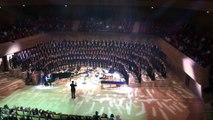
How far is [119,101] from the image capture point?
56.3 ft

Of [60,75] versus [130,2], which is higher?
[130,2]

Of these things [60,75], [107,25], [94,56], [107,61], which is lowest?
[60,75]

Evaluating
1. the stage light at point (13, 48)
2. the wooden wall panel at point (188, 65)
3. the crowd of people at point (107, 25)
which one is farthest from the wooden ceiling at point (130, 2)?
the stage light at point (13, 48)

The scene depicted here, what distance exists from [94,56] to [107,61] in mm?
1508

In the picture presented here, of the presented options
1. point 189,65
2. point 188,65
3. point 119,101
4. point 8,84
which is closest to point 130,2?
point 188,65

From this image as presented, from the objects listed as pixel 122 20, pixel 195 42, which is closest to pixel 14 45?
pixel 122 20

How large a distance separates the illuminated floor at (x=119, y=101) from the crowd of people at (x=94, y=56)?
238cm

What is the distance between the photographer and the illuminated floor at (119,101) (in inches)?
607

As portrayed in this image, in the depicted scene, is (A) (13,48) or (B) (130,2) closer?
(A) (13,48)

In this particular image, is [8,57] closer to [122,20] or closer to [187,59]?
[122,20]

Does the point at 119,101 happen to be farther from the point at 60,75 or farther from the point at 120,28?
the point at 120,28

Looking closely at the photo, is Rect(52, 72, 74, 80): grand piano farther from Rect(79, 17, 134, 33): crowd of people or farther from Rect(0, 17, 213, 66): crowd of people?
Rect(79, 17, 134, 33): crowd of people

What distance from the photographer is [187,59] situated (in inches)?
650

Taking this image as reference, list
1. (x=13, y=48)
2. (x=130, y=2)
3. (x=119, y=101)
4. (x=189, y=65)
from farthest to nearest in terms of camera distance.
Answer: (x=130, y=2) < (x=13, y=48) < (x=119, y=101) < (x=189, y=65)
